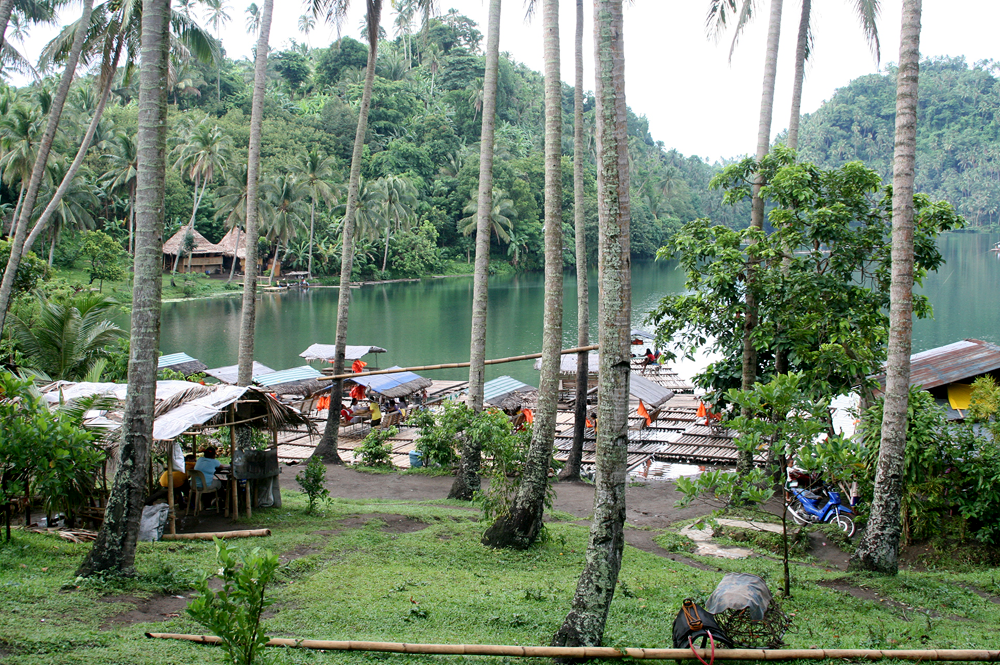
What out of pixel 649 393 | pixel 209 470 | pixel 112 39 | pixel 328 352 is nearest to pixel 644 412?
pixel 649 393

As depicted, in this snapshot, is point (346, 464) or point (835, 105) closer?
point (346, 464)

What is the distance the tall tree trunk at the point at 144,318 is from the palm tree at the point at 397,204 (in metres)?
49.4

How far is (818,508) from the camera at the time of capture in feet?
34.5

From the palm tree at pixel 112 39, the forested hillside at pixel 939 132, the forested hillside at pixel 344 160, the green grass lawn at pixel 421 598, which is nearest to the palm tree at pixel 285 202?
the forested hillside at pixel 344 160

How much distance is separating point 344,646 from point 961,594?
603 cm

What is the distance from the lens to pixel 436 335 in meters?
35.9

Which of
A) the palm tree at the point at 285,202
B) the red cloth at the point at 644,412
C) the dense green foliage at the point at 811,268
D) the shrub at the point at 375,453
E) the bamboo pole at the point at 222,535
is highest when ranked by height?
the palm tree at the point at 285,202

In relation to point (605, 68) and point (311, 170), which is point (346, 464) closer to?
point (605, 68)

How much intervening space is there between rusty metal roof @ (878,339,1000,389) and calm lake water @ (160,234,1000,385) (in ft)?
52.2

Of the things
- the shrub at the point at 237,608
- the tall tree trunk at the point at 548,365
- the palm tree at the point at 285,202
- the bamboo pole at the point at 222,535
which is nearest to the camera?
the shrub at the point at 237,608

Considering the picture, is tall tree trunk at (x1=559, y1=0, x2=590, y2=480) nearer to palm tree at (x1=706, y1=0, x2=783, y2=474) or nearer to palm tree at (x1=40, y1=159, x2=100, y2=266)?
palm tree at (x1=706, y1=0, x2=783, y2=474)

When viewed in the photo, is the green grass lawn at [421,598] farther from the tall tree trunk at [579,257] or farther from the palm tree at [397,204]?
the palm tree at [397,204]

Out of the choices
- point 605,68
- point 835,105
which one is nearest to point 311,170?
point 605,68

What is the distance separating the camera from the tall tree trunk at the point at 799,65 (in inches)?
497
